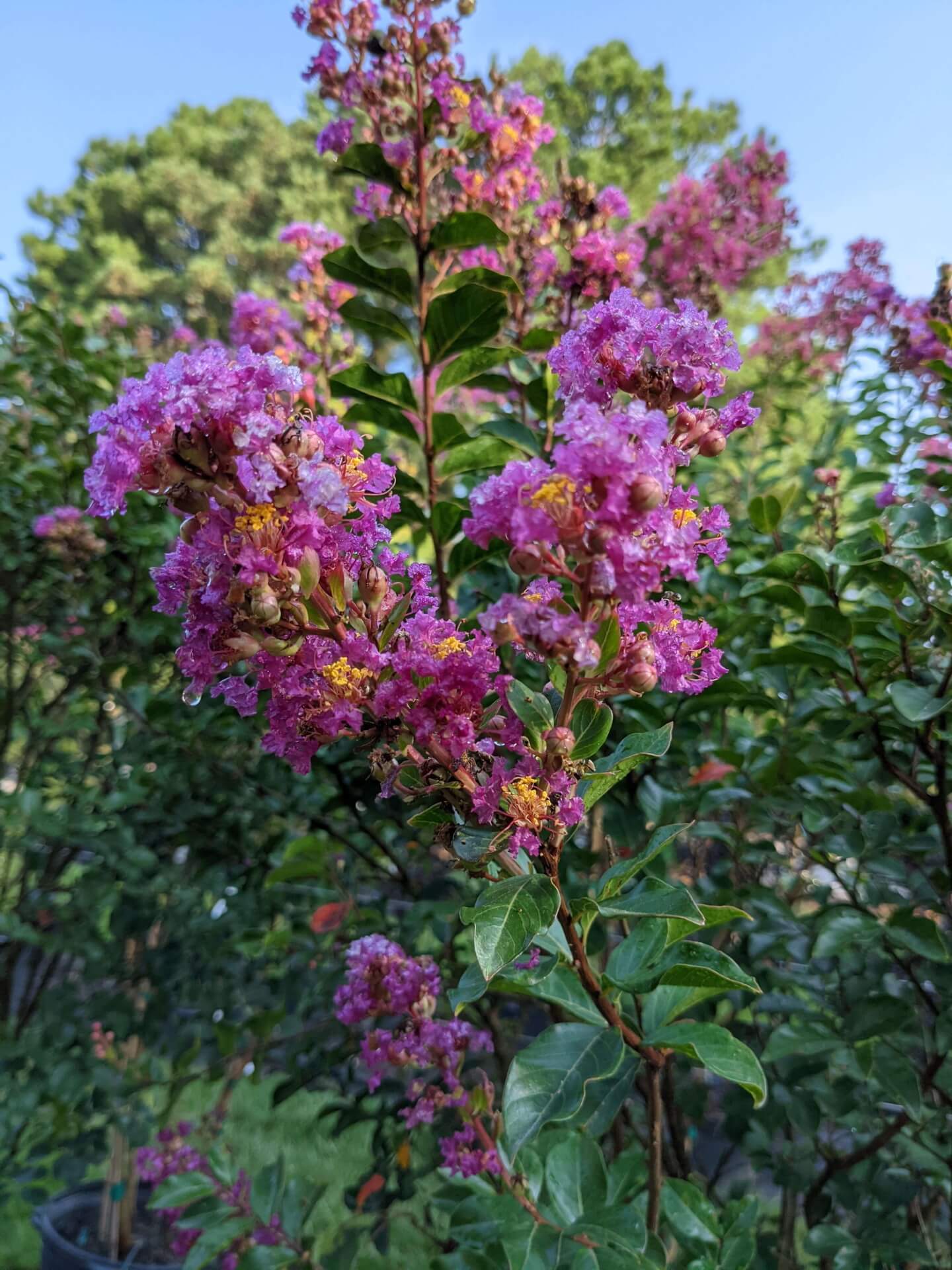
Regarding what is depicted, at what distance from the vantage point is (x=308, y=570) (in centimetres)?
63

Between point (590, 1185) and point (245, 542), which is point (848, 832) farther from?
point (245, 542)

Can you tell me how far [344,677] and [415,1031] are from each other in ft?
2.18

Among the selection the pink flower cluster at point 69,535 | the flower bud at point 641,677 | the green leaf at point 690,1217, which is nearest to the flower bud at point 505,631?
the flower bud at point 641,677

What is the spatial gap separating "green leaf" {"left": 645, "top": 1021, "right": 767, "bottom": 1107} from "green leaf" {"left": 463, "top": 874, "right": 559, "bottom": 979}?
0.21 m

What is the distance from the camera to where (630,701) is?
49.6 inches

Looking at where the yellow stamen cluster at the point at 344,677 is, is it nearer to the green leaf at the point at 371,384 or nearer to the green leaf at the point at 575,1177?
the green leaf at the point at 371,384

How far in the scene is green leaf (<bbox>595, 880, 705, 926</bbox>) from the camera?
2.07ft

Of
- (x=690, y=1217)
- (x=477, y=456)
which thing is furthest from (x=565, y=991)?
(x=477, y=456)

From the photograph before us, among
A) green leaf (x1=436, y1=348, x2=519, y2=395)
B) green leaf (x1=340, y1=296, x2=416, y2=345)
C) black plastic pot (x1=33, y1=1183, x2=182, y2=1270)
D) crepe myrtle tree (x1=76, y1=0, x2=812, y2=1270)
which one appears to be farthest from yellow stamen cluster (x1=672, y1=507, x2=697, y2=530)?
black plastic pot (x1=33, y1=1183, x2=182, y2=1270)

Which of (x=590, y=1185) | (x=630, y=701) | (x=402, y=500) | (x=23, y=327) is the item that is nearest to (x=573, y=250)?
(x=402, y=500)

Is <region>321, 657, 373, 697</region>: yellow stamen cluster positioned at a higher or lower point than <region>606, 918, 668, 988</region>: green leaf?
higher

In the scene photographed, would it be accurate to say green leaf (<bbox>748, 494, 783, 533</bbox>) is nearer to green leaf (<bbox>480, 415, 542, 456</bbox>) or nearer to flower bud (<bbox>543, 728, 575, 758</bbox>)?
green leaf (<bbox>480, 415, 542, 456</bbox>)

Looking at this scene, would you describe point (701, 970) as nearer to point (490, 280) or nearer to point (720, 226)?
point (490, 280)

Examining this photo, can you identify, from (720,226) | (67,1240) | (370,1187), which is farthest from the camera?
(67,1240)
